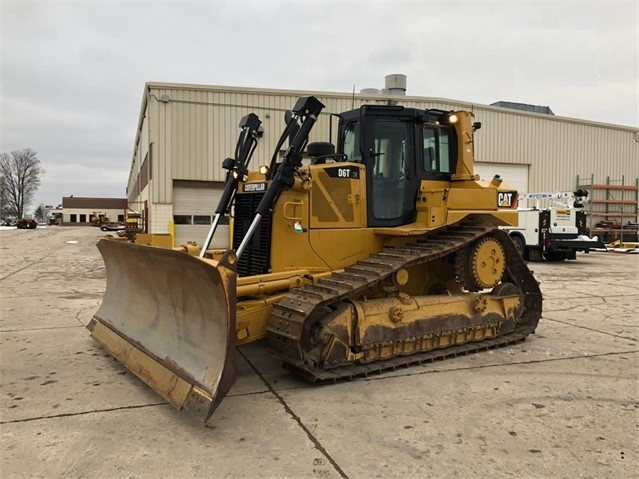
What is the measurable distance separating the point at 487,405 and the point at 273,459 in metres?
2.04

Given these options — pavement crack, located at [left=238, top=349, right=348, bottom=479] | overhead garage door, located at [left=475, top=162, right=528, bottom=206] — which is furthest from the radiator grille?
overhead garage door, located at [left=475, top=162, right=528, bottom=206]

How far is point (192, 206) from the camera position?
19.8 m

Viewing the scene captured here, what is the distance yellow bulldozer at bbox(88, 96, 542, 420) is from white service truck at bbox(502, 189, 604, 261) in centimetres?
1222

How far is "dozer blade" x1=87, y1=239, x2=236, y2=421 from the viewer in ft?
13.4

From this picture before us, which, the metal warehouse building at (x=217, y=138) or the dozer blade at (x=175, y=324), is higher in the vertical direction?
the metal warehouse building at (x=217, y=138)

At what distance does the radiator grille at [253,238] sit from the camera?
227 inches

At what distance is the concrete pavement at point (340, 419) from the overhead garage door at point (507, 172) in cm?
1816

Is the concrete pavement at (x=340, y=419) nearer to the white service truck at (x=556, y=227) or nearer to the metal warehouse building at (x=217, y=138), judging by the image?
the metal warehouse building at (x=217, y=138)

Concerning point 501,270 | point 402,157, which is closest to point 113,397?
point 402,157

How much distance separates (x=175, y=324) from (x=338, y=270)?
2.03m

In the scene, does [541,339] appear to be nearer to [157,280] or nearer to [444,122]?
[444,122]

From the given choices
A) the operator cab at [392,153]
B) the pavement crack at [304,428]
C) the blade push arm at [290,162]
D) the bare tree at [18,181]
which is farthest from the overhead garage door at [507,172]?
the bare tree at [18,181]

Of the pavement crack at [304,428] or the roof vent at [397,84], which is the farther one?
the roof vent at [397,84]

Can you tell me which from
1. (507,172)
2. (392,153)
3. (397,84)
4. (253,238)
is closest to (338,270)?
(253,238)
